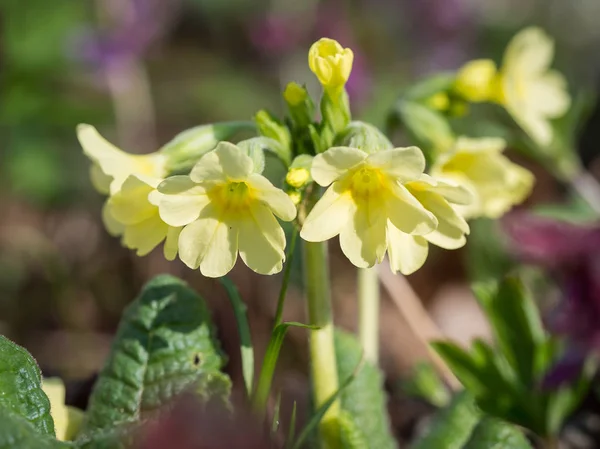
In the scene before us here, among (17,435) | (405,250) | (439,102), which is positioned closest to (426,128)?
(439,102)

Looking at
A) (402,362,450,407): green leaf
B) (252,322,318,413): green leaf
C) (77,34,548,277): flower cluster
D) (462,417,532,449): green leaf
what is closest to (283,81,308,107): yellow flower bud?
(77,34,548,277): flower cluster

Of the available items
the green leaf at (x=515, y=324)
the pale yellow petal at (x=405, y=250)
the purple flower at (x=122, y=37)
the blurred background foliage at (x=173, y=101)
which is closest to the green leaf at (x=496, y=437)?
the pale yellow petal at (x=405, y=250)

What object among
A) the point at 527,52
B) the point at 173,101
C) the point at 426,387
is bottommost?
the point at 426,387

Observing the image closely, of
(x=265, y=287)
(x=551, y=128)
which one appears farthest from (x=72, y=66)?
(x=551, y=128)

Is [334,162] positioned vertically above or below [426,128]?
below

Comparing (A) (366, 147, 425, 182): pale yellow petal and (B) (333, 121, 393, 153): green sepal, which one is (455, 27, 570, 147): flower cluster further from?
(A) (366, 147, 425, 182): pale yellow petal

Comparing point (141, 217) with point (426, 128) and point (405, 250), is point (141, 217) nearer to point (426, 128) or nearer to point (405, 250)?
point (405, 250)
